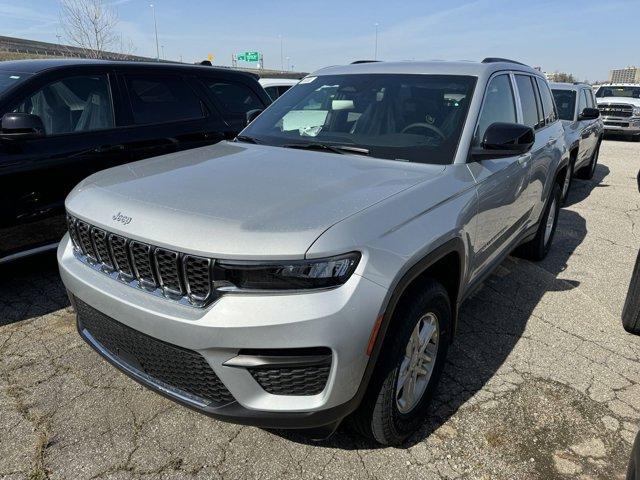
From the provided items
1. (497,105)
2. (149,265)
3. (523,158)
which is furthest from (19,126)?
(523,158)

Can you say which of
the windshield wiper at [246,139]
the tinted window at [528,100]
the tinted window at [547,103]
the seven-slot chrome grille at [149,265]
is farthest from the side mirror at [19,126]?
the tinted window at [547,103]

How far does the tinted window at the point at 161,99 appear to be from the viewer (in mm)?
4621

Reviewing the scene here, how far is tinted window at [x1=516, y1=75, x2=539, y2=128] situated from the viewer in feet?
13.1

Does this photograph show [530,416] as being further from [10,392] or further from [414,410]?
[10,392]

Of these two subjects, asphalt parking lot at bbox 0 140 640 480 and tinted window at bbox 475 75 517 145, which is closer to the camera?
asphalt parking lot at bbox 0 140 640 480

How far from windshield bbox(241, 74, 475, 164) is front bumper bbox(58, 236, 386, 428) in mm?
1263

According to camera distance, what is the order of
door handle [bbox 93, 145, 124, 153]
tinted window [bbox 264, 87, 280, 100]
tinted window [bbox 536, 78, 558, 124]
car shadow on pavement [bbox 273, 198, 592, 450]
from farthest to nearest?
tinted window [bbox 264, 87, 280, 100] → tinted window [bbox 536, 78, 558, 124] → door handle [bbox 93, 145, 124, 153] → car shadow on pavement [bbox 273, 198, 592, 450]

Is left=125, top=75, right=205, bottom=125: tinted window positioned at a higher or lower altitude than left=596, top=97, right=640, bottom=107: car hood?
higher

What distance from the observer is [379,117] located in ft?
10.4

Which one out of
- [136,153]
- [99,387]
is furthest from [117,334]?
[136,153]

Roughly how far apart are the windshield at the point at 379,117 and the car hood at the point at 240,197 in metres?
0.20

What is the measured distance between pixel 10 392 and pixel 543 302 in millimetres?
3909

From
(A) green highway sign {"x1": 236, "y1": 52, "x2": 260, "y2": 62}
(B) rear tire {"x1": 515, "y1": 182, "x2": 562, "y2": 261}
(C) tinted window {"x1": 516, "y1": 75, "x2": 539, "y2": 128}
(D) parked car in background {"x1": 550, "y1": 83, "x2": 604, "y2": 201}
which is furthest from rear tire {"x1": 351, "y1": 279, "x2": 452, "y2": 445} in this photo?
(A) green highway sign {"x1": 236, "y1": 52, "x2": 260, "y2": 62}

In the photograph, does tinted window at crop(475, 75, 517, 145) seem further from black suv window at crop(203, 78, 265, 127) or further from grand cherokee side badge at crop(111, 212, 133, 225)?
black suv window at crop(203, 78, 265, 127)
